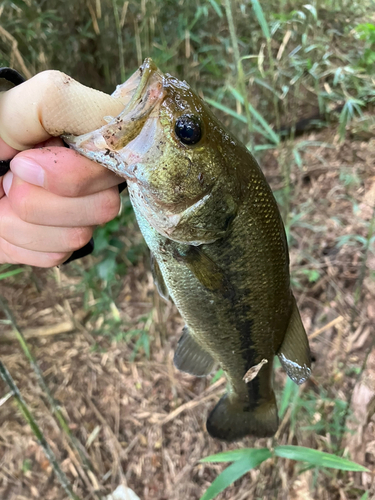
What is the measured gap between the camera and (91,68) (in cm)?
247

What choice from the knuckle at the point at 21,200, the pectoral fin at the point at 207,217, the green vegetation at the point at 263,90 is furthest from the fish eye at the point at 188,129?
the green vegetation at the point at 263,90

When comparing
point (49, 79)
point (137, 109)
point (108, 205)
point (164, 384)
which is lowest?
point (164, 384)

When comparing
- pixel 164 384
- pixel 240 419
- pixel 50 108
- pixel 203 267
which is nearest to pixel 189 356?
pixel 240 419

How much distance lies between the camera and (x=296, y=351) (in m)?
1.10

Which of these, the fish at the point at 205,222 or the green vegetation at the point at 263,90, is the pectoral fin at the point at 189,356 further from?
the green vegetation at the point at 263,90

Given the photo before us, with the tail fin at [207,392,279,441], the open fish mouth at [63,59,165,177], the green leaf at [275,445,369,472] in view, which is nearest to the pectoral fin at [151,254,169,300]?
the open fish mouth at [63,59,165,177]

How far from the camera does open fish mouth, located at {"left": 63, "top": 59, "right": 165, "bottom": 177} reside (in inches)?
30.0

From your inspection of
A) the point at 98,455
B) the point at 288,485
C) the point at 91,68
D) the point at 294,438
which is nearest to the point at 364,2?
the point at 91,68

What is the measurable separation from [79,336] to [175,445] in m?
1.00

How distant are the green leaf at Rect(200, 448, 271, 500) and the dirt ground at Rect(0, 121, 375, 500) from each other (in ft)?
2.05

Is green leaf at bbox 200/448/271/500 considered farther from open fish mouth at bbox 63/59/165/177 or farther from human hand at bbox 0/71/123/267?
open fish mouth at bbox 63/59/165/177

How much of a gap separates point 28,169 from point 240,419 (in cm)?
115

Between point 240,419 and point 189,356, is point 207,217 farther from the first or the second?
point 240,419

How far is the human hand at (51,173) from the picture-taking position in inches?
29.6
